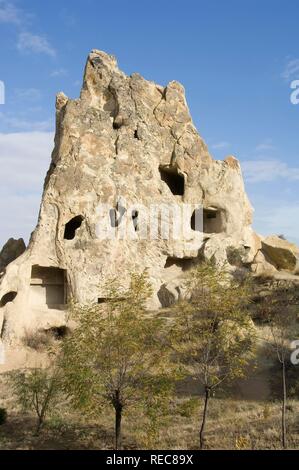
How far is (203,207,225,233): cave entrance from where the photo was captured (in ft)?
101

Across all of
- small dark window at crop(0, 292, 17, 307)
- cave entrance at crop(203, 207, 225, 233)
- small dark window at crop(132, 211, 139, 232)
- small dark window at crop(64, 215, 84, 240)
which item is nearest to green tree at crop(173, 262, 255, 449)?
small dark window at crop(0, 292, 17, 307)

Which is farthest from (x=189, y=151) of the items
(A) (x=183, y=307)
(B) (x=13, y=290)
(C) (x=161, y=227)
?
(A) (x=183, y=307)

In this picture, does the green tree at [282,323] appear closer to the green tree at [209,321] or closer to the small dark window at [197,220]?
the green tree at [209,321]

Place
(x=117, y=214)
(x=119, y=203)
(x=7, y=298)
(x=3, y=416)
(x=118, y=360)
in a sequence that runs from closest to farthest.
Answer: (x=118, y=360)
(x=3, y=416)
(x=7, y=298)
(x=117, y=214)
(x=119, y=203)

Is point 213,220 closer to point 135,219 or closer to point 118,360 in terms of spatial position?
point 135,219

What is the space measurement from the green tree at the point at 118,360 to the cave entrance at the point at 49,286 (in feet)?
43.9

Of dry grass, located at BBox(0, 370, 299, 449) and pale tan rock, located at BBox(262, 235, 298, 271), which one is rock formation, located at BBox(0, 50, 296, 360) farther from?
dry grass, located at BBox(0, 370, 299, 449)

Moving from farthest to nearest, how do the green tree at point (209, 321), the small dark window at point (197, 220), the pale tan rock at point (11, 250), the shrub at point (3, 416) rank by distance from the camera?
the pale tan rock at point (11, 250)
the small dark window at point (197, 220)
the shrub at point (3, 416)
the green tree at point (209, 321)

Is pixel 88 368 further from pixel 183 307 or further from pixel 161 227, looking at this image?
pixel 161 227

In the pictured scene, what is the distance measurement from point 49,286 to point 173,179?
436 inches

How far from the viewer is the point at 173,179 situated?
106ft

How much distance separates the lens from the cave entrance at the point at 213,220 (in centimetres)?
3071

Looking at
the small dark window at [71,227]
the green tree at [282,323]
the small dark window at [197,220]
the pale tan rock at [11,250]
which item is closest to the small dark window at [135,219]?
the small dark window at [71,227]

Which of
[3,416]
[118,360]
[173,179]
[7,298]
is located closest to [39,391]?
[3,416]
